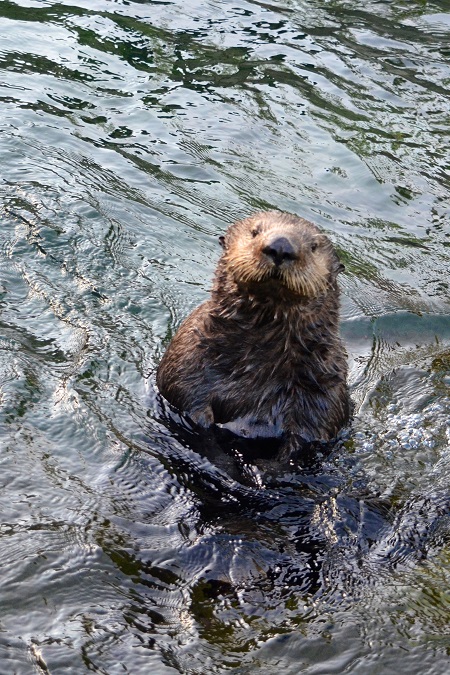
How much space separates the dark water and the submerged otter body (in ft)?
0.94

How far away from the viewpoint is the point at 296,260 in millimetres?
4938

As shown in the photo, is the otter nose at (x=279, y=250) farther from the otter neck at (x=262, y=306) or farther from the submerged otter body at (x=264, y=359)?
the submerged otter body at (x=264, y=359)

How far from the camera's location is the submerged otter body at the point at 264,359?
542cm

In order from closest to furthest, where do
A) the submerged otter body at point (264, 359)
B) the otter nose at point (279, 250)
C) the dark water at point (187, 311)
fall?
the dark water at point (187, 311)
the otter nose at point (279, 250)
the submerged otter body at point (264, 359)

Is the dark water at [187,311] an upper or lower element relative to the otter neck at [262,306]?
lower

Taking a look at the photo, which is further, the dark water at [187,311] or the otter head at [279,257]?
the otter head at [279,257]

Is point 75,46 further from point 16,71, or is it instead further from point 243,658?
point 243,658

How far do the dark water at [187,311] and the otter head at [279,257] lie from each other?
106 cm

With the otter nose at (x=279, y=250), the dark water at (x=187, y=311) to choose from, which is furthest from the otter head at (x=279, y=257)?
the dark water at (x=187, y=311)

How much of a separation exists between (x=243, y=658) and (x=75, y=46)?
8.45 meters

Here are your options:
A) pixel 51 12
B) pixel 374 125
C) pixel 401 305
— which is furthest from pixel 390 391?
pixel 51 12

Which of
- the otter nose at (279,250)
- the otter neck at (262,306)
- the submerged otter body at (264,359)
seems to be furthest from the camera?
the submerged otter body at (264,359)

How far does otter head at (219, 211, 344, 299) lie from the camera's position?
16.0 ft

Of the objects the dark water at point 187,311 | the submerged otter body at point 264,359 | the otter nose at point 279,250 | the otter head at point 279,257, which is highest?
the otter nose at point 279,250
